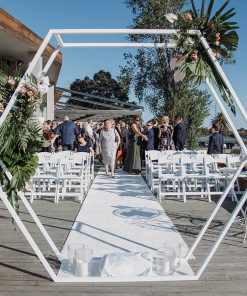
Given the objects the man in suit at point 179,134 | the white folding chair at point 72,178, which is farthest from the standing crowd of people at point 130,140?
the white folding chair at point 72,178

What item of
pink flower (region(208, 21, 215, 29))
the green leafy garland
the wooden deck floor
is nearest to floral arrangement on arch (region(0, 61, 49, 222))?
the green leafy garland

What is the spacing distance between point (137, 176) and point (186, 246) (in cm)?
826

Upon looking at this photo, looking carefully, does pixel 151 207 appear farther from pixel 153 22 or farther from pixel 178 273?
pixel 153 22

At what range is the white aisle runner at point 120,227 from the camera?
16.3 ft

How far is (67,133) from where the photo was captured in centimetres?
1449

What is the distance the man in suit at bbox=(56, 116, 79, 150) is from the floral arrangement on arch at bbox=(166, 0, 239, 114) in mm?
10344

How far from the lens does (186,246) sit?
5672 mm

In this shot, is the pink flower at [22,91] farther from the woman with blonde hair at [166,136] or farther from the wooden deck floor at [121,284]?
the woman with blonde hair at [166,136]

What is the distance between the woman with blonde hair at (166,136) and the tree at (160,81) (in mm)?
9048

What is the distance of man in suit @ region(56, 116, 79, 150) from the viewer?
14.4m

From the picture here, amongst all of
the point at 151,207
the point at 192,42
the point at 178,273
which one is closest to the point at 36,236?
the point at 178,273

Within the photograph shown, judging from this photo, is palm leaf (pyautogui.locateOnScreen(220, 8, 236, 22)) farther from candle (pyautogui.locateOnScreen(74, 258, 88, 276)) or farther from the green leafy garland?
candle (pyautogui.locateOnScreen(74, 258, 88, 276))

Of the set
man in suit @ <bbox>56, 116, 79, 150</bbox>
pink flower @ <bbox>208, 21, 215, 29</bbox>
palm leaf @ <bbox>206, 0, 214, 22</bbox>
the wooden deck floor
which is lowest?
the wooden deck floor

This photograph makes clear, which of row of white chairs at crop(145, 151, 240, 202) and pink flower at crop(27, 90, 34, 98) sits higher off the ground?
pink flower at crop(27, 90, 34, 98)
